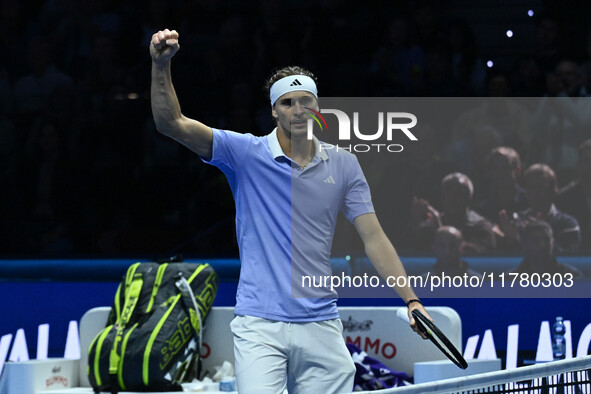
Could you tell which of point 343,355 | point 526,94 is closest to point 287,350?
point 343,355

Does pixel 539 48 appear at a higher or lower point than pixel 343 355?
higher

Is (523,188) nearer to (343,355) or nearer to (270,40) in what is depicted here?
(270,40)

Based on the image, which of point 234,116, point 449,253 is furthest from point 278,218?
Answer: point 234,116

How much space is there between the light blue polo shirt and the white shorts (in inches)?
1.5

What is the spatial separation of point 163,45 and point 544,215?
3.97 meters

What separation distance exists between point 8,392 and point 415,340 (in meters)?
2.19

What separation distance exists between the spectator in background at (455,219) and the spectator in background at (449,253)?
0.11 feet

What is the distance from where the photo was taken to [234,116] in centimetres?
752

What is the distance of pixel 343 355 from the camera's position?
3.39 metres

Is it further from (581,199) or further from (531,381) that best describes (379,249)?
(581,199)

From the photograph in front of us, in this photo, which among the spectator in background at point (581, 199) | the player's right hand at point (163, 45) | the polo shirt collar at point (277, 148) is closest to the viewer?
the player's right hand at point (163, 45)

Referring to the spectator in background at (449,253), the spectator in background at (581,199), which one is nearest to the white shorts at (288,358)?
the spectator in background at (449,253)

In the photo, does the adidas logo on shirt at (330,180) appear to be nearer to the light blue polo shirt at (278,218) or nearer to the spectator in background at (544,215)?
the light blue polo shirt at (278,218)

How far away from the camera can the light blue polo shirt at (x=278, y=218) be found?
330 centimetres
